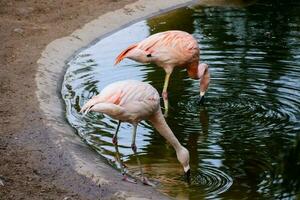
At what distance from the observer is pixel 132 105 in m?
5.79

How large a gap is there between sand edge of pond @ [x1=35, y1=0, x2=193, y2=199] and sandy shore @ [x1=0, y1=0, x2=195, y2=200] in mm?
32

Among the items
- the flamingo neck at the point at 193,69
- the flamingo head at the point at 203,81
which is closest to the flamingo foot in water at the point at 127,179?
the flamingo head at the point at 203,81

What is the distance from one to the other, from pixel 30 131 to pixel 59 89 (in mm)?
1987

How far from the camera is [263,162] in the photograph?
631cm

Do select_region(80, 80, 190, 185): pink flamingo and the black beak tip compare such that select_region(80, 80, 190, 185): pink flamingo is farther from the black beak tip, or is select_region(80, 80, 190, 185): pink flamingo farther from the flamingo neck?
the flamingo neck

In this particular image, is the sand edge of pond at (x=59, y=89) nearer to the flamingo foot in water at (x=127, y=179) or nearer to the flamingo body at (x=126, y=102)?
the flamingo foot in water at (x=127, y=179)

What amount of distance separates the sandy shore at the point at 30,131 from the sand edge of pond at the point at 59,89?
32mm

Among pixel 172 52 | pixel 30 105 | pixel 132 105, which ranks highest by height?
pixel 132 105

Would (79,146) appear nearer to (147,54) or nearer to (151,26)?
(147,54)

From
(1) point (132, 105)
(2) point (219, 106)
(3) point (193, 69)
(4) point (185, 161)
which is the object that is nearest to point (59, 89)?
(3) point (193, 69)

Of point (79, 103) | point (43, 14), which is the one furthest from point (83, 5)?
point (79, 103)

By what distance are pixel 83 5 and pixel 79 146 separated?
23.6ft

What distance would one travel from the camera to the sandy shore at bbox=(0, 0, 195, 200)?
17.9 ft

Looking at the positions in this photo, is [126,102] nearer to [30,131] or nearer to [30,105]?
[30,131]
